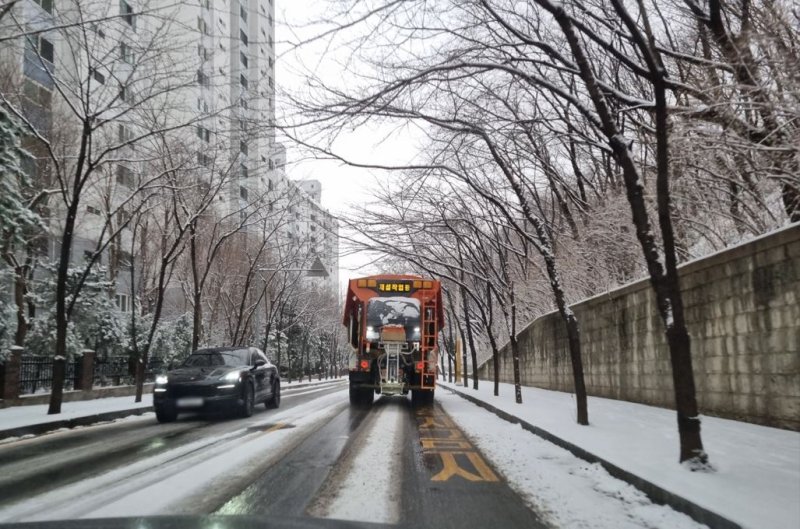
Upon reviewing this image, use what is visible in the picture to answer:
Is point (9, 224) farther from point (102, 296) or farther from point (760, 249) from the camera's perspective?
point (760, 249)

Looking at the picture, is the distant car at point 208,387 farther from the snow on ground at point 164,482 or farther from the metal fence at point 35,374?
the metal fence at point 35,374

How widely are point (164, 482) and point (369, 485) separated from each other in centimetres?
205

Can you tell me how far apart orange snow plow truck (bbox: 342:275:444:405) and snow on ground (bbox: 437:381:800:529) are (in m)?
5.68

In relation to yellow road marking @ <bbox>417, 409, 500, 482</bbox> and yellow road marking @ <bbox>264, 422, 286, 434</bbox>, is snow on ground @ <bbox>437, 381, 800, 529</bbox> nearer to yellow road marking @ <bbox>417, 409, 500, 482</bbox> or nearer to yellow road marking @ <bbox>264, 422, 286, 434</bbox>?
yellow road marking @ <bbox>417, 409, 500, 482</bbox>

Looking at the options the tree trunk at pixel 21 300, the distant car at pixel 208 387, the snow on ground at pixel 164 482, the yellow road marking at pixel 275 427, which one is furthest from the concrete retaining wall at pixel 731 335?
the tree trunk at pixel 21 300

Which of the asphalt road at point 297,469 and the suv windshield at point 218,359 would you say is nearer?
the asphalt road at point 297,469

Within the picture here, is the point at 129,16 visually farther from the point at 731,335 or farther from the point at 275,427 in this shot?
the point at 731,335

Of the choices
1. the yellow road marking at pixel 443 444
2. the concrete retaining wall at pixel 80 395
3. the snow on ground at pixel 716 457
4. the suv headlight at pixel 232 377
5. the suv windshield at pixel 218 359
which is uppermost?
the suv windshield at pixel 218 359

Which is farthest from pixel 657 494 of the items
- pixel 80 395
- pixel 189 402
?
pixel 80 395

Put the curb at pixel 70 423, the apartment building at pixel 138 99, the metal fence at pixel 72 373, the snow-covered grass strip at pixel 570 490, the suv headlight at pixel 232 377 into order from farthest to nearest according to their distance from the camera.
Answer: the metal fence at pixel 72 373 < the suv headlight at pixel 232 377 < the apartment building at pixel 138 99 < the curb at pixel 70 423 < the snow-covered grass strip at pixel 570 490

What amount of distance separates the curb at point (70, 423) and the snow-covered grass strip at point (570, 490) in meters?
7.68

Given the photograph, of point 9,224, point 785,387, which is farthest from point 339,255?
point 785,387

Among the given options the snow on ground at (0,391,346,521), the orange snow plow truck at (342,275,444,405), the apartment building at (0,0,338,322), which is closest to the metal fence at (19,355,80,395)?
the apartment building at (0,0,338,322)

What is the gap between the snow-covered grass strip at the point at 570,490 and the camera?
475 cm
